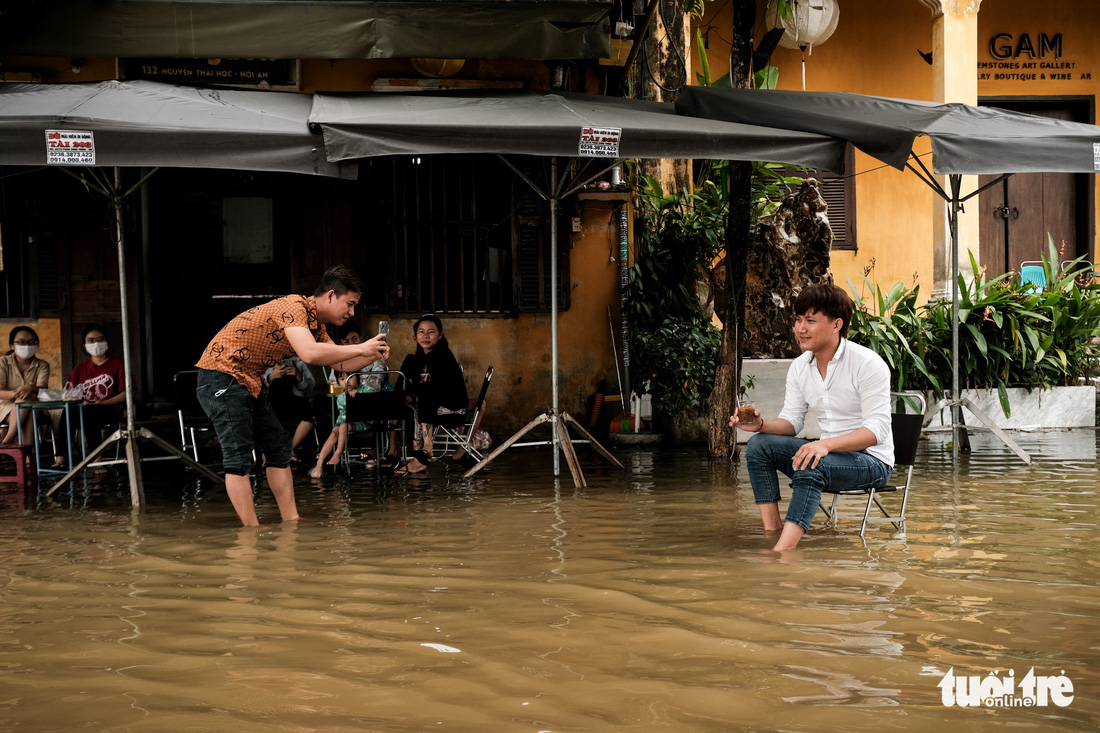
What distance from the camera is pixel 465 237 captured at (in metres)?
10.6

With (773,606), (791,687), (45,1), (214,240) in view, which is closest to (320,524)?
(773,606)

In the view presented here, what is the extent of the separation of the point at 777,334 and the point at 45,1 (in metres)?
7.41

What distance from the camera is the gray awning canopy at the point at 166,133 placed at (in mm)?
6191

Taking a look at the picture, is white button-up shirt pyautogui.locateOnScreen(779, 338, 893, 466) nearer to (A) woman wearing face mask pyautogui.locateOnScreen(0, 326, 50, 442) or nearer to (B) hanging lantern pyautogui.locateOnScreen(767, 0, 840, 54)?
(A) woman wearing face mask pyautogui.locateOnScreen(0, 326, 50, 442)

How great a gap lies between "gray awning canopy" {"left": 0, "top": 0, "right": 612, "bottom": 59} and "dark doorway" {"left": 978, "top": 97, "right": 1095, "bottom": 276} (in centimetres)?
833

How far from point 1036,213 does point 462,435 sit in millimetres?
9667

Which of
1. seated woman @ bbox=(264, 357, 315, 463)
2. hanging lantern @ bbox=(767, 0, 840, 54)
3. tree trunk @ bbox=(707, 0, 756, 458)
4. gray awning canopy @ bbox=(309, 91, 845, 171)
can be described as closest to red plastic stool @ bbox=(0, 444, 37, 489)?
seated woman @ bbox=(264, 357, 315, 463)

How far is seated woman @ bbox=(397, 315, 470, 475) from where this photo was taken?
27.6ft

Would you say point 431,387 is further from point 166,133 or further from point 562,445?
point 166,133

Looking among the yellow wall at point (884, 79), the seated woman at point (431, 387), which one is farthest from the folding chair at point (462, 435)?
the yellow wall at point (884, 79)

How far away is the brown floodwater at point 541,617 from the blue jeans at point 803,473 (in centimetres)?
24

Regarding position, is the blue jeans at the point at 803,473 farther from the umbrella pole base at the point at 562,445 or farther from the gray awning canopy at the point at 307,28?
the gray awning canopy at the point at 307,28

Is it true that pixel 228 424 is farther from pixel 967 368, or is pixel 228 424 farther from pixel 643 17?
pixel 967 368

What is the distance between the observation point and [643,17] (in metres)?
9.15
